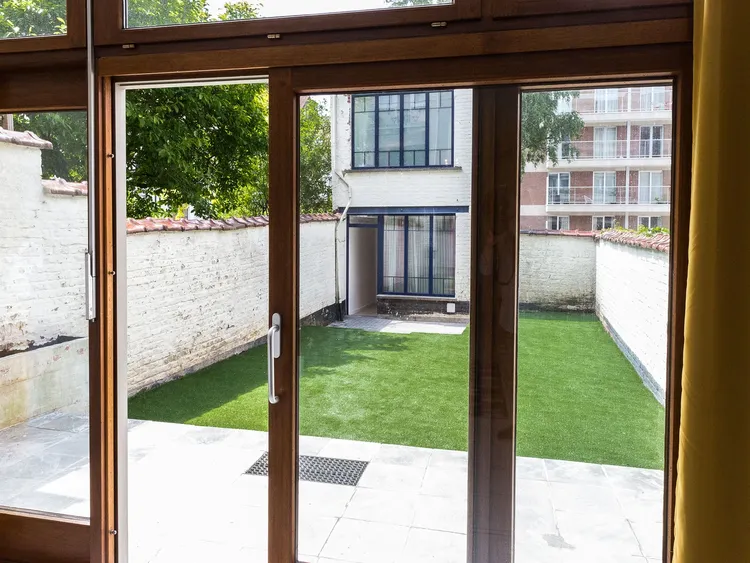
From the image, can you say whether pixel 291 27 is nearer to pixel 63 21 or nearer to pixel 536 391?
pixel 63 21

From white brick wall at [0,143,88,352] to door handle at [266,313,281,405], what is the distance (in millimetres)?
765

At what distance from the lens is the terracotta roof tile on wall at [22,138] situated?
2.18 metres

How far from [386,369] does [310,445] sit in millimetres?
358

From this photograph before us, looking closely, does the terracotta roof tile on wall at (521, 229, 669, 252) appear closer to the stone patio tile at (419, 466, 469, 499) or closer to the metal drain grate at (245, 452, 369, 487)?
the stone patio tile at (419, 466, 469, 499)

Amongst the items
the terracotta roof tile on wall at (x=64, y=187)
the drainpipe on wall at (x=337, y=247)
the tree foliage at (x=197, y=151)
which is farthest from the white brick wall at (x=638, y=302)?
the tree foliage at (x=197, y=151)

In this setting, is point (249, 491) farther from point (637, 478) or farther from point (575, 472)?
point (637, 478)

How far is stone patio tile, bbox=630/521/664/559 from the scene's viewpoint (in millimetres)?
1752

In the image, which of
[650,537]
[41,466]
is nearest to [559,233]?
[650,537]

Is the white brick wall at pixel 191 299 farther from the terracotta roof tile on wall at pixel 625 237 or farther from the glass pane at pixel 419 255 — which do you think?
the terracotta roof tile on wall at pixel 625 237

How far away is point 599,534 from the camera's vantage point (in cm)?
177

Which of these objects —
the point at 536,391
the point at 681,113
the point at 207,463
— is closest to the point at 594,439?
the point at 536,391

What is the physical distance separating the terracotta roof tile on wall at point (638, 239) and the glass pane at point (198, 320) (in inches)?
34.3

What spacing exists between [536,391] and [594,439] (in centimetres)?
22

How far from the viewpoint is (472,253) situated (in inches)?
71.5
